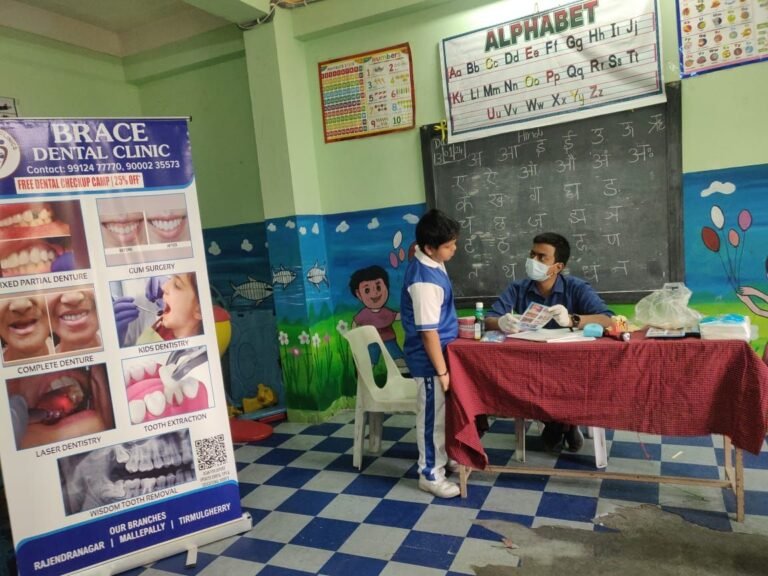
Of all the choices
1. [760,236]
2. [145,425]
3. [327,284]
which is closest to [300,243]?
[327,284]

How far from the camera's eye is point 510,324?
2.86 meters

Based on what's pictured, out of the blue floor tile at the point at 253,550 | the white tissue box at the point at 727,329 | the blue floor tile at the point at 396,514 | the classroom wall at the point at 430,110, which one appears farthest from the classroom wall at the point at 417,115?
the blue floor tile at the point at 253,550

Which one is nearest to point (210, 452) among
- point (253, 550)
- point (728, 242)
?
point (253, 550)

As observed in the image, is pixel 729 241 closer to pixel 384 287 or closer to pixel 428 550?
pixel 384 287

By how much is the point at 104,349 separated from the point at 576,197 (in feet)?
9.70

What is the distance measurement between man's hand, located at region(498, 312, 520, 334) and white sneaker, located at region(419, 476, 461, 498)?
870 mm

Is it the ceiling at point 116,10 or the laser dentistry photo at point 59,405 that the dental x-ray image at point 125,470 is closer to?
the laser dentistry photo at point 59,405

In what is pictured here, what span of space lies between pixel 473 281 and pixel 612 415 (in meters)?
1.68

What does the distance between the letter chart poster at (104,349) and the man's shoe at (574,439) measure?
1.93m

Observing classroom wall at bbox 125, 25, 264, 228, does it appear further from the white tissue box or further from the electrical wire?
the white tissue box

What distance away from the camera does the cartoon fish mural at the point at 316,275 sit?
4.21m

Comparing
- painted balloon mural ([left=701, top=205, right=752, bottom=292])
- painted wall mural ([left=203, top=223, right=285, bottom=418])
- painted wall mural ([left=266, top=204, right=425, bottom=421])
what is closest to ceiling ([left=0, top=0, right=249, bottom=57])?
painted wall mural ([left=203, top=223, right=285, bottom=418])

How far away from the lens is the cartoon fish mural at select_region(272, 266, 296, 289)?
419 centimetres

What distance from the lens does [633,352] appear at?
7.93ft
